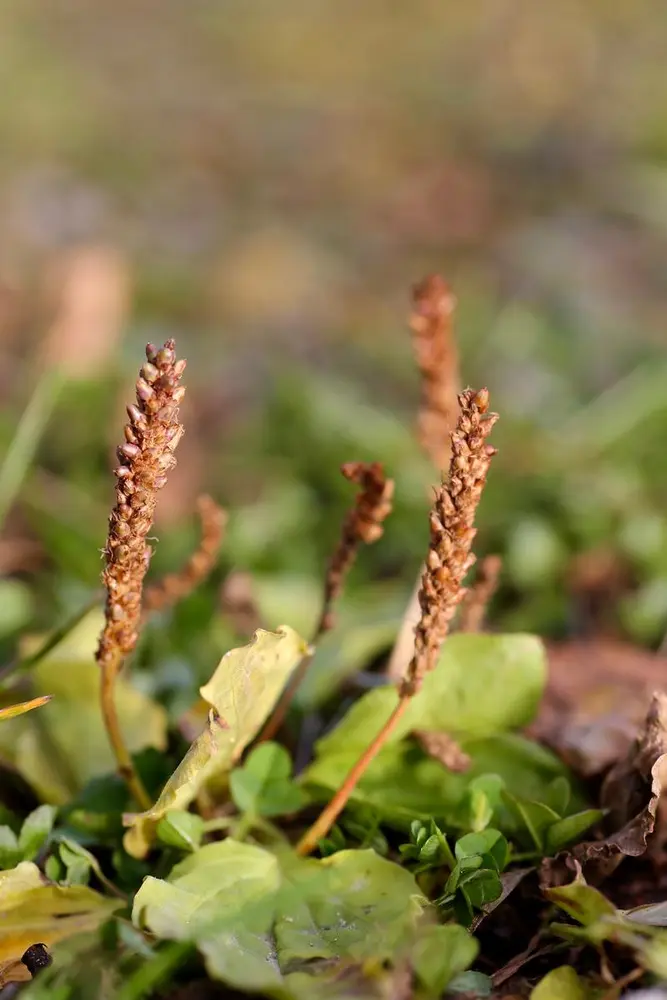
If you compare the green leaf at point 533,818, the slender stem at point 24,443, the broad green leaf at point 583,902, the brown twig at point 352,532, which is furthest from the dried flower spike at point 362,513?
the slender stem at point 24,443

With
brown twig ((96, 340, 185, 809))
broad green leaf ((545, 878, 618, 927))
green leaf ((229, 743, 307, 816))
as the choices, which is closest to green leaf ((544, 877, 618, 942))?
broad green leaf ((545, 878, 618, 927))

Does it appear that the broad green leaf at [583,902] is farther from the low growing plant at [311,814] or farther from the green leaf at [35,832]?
the green leaf at [35,832]

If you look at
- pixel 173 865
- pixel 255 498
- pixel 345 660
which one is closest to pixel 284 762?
pixel 173 865

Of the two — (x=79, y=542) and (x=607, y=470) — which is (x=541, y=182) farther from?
(x=79, y=542)

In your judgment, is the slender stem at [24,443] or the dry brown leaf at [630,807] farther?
the slender stem at [24,443]

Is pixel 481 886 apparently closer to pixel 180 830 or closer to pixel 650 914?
pixel 650 914

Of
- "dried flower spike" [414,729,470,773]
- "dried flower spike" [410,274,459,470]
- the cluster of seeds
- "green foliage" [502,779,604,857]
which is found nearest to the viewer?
the cluster of seeds

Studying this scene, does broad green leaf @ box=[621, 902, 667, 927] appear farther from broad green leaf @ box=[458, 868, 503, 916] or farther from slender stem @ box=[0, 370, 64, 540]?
slender stem @ box=[0, 370, 64, 540]

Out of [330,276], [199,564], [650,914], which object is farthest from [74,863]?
[330,276]
